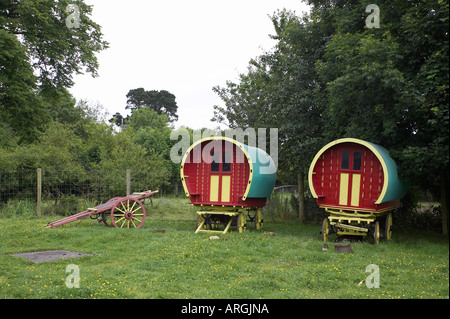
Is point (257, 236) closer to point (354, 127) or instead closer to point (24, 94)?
point (354, 127)

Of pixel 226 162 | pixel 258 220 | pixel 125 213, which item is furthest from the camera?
pixel 258 220

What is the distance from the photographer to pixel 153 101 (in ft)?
196

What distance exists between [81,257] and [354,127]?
844cm

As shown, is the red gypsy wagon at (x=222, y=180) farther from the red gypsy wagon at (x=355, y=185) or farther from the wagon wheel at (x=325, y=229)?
the wagon wheel at (x=325, y=229)

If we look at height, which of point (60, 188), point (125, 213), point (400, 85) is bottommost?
point (125, 213)

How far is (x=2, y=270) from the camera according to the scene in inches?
298

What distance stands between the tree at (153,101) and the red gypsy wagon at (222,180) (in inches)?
1845

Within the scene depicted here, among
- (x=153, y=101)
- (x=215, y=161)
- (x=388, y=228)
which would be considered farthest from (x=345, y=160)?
(x=153, y=101)

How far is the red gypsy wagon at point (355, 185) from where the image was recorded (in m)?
10.8

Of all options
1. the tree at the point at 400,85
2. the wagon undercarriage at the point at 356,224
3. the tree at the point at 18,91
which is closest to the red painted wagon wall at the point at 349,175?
the wagon undercarriage at the point at 356,224

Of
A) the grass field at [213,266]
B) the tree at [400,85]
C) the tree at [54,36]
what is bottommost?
the grass field at [213,266]

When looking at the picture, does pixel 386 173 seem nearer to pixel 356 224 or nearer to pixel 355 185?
pixel 355 185

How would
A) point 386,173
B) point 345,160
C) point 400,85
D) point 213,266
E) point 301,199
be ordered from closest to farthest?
point 213,266, point 400,85, point 386,173, point 345,160, point 301,199

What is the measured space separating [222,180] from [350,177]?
13.5 ft
